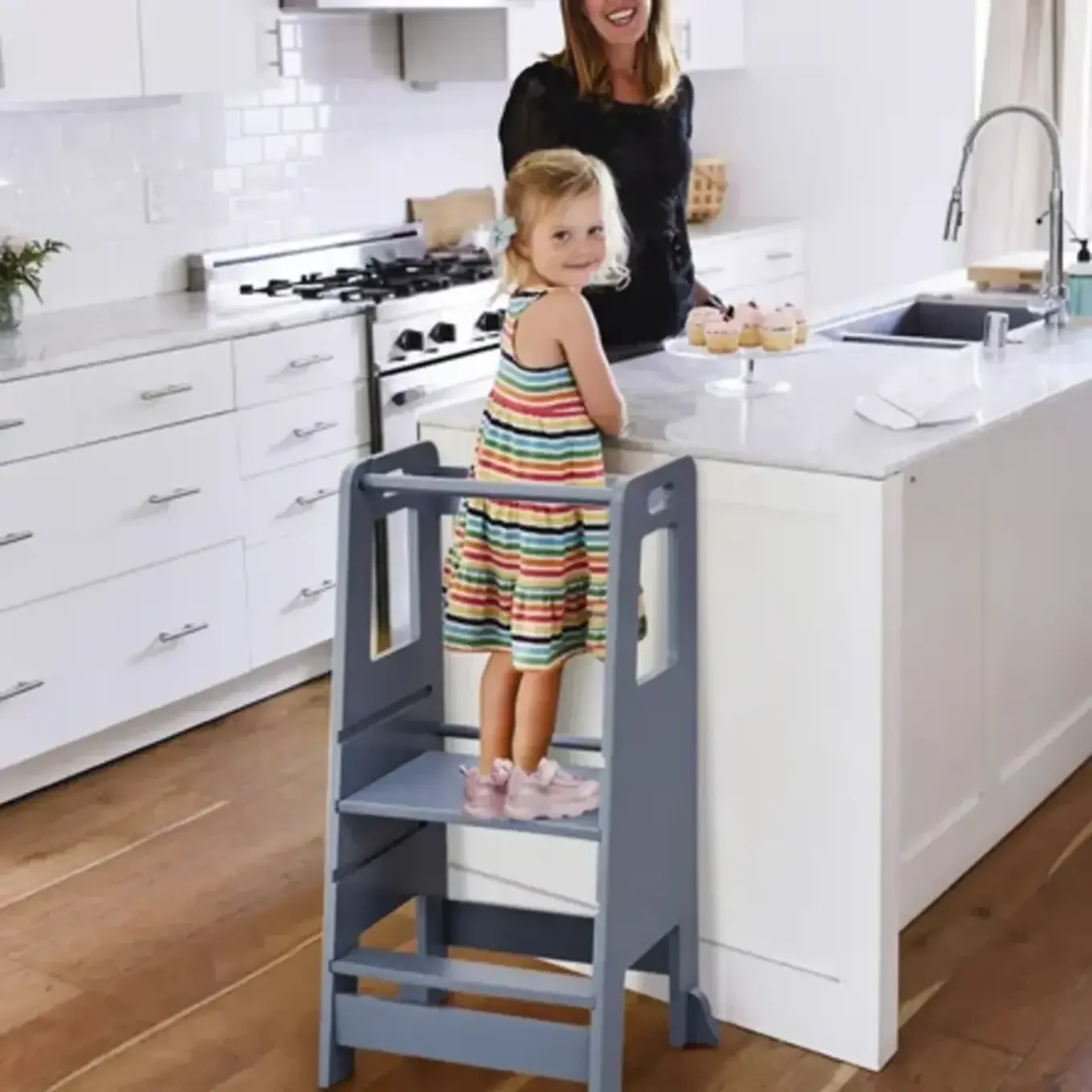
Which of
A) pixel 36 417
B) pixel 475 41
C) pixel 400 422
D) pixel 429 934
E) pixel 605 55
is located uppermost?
pixel 475 41

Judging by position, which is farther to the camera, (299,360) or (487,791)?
(299,360)

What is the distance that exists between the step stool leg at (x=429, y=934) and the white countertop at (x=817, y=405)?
742mm

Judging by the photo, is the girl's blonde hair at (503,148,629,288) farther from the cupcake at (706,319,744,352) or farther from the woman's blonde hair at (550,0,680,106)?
the woman's blonde hair at (550,0,680,106)

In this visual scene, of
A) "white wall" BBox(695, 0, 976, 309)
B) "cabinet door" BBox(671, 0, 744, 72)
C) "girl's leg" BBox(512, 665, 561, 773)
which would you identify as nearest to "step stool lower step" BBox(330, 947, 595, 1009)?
"girl's leg" BBox(512, 665, 561, 773)

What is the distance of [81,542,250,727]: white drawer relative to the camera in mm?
3812

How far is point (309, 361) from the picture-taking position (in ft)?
13.7

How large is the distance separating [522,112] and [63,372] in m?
1.10

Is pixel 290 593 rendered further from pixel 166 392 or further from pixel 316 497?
pixel 166 392

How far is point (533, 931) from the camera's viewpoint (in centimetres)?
276

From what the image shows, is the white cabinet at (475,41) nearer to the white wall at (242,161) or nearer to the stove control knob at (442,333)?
the white wall at (242,161)

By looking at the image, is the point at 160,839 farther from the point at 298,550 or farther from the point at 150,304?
the point at 150,304

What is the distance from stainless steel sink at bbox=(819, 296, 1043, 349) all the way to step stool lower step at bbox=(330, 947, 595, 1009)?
1732 millimetres

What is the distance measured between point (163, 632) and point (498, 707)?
1491 mm

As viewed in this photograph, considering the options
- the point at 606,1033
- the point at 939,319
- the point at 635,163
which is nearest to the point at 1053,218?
the point at 939,319
